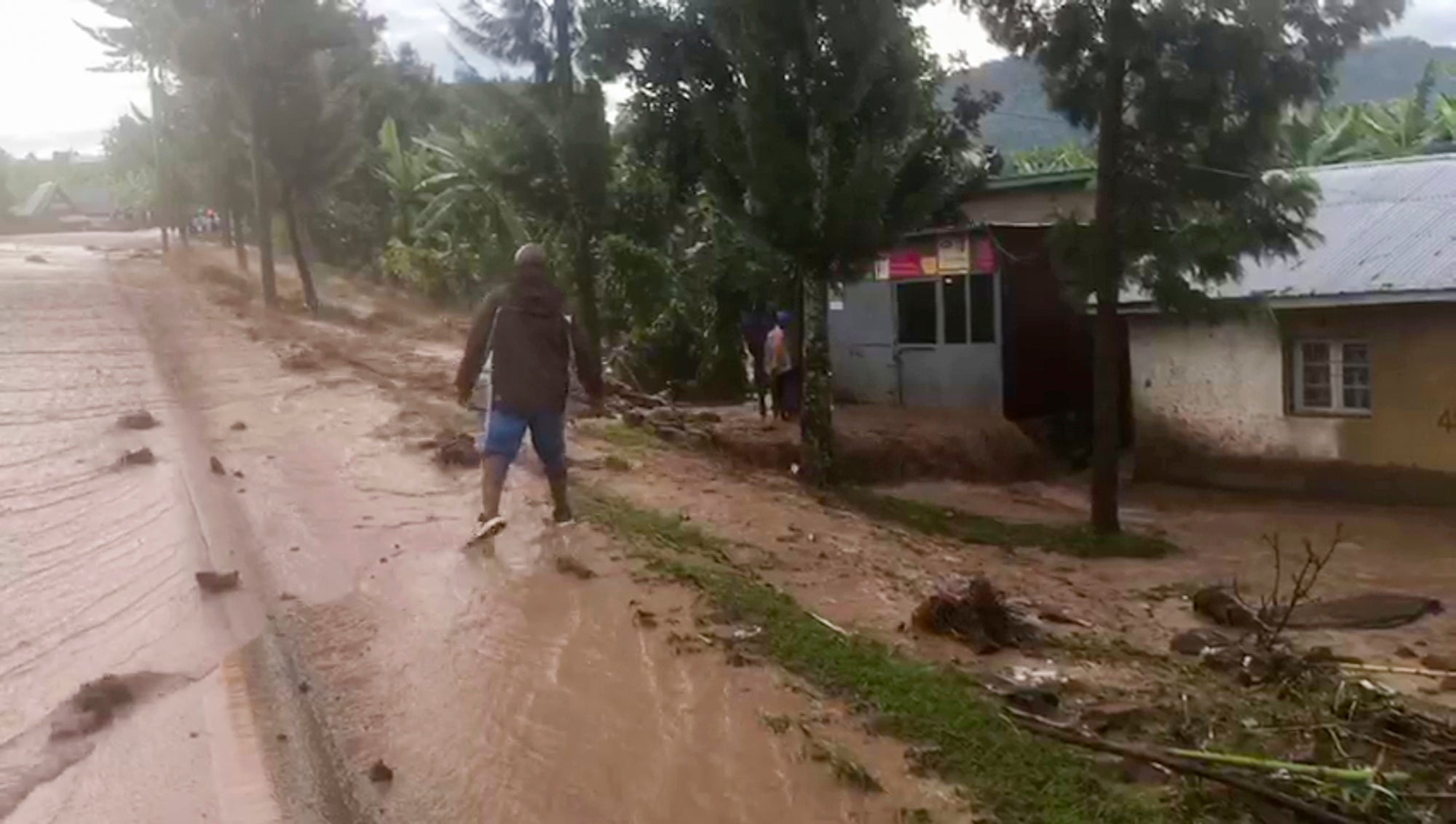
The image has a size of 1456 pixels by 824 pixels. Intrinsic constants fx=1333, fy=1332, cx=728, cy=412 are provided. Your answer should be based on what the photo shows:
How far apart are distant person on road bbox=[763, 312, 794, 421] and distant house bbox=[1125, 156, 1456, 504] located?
168 inches

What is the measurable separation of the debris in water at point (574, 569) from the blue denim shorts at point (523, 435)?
810 mm

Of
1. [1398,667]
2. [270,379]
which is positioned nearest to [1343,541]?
[1398,667]

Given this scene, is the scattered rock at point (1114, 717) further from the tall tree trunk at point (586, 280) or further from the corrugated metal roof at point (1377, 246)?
the tall tree trunk at point (586, 280)

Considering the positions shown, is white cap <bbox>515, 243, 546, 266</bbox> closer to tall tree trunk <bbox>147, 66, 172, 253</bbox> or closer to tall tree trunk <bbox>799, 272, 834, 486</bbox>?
tall tree trunk <bbox>799, 272, 834, 486</bbox>

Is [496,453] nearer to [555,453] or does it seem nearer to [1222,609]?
[555,453]

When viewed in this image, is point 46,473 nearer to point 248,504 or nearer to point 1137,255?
point 248,504

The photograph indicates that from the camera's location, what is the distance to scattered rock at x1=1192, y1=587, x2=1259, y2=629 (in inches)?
328

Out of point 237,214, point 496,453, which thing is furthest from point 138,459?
point 237,214

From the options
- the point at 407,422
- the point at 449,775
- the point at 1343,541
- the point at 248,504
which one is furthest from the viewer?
the point at 1343,541

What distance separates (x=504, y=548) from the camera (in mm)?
7781

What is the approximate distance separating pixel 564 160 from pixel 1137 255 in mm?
6509

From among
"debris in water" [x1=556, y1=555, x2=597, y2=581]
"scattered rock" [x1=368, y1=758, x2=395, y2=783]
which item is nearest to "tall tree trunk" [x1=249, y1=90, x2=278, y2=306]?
"debris in water" [x1=556, y1=555, x2=597, y2=581]

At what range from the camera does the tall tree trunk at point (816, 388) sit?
13344 mm

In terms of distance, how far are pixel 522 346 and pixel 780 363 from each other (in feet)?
29.6
